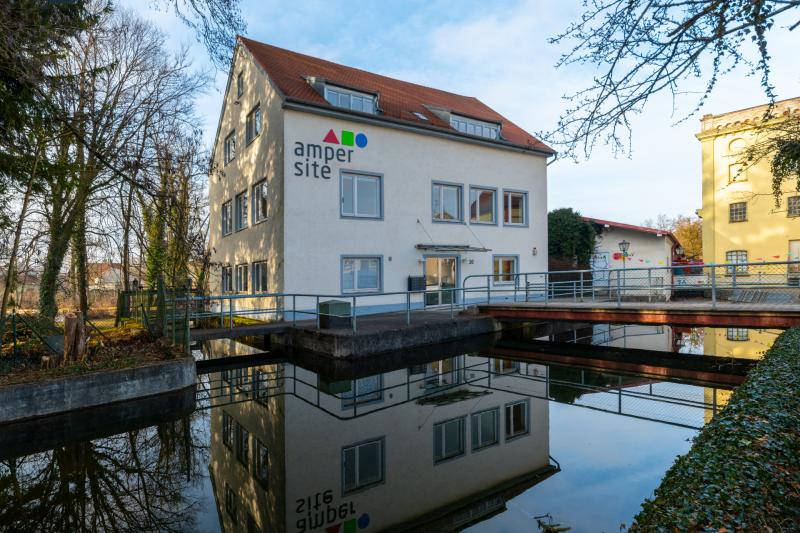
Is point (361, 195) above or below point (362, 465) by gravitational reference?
above

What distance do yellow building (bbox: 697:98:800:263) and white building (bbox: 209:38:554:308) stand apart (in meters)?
14.9

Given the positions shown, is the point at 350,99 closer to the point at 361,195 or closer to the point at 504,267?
the point at 361,195

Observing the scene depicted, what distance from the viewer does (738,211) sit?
29250 mm

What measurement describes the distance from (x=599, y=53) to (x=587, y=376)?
7.55 meters

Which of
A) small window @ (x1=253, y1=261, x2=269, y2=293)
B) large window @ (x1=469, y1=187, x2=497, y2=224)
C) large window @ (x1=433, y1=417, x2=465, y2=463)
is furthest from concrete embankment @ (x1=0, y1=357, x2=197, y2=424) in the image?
large window @ (x1=469, y1=187, x2=497, y2=224)

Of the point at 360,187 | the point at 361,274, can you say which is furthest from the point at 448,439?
the point at 360,187

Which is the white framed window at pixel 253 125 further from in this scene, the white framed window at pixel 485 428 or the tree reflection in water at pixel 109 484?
the white framed window at pixel 485 428

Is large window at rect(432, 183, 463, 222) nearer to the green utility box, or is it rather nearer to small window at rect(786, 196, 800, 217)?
the green utility box

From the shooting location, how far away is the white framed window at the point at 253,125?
1823 centimetres

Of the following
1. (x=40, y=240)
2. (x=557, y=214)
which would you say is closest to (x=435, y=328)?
(x=40, y=240)

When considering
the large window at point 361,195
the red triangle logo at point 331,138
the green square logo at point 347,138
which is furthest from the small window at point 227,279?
the green square logo at point 347,138

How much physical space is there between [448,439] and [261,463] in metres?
2.42

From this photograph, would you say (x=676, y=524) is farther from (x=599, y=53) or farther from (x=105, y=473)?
(x=105, y=473)

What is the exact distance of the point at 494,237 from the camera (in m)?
20.5
